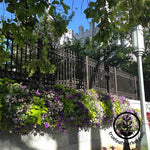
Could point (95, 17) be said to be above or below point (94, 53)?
below

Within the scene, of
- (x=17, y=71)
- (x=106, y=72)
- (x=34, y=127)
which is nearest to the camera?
(x=34, y=127)

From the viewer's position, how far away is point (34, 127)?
4152mm

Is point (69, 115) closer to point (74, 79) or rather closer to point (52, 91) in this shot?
point (52, 91)

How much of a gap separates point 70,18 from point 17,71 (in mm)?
11104

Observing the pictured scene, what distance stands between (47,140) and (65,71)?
9.07ft

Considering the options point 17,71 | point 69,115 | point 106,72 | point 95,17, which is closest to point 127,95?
point 106,72

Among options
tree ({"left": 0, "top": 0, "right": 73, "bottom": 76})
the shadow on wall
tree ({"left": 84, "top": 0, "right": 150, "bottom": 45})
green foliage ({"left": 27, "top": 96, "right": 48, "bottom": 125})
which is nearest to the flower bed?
green foliage ({"left": 27, "top": 96, "right": 48, "bottom": 125})

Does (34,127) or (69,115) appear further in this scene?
(69,115)

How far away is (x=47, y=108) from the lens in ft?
14.3

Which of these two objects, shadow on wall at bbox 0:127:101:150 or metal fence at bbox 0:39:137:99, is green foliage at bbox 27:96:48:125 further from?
metal fence at bbox 0:39:137:99
